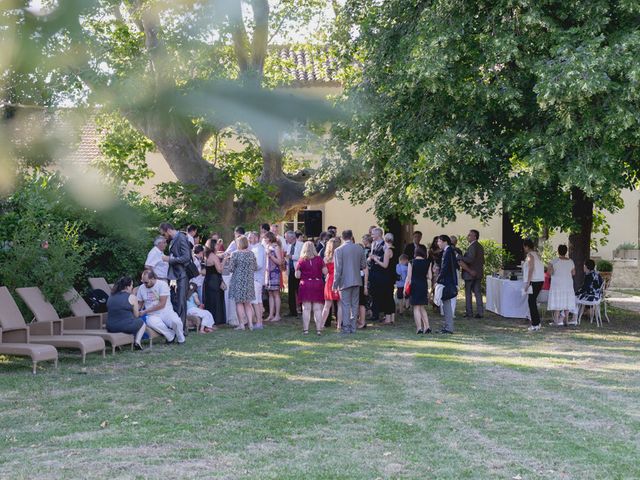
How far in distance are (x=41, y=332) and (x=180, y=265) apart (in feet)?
10.2

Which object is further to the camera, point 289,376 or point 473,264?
point 473,264

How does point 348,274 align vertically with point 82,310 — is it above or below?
above

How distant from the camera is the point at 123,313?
12984 mm

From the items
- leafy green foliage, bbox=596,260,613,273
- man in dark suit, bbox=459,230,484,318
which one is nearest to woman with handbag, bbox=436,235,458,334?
man in dark suit, bbox=459,230,484,318

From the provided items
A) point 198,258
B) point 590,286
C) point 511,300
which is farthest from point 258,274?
point 590,286

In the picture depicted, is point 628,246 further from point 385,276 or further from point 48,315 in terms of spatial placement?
point 48,315

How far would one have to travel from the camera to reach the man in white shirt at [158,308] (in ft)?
45.0

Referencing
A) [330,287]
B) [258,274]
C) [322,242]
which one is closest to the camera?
[330,287]

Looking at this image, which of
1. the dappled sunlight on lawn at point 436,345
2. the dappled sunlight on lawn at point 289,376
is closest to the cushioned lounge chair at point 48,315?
the dappled sunlight on lawn at point 289,376

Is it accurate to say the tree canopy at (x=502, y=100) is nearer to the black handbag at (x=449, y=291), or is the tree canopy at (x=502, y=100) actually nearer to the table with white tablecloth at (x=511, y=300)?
the table with white tablecloth at (x=511, y=300)

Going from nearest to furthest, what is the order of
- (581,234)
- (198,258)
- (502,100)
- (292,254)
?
(502,100) → (198,258) → (292,254) → (581,234)

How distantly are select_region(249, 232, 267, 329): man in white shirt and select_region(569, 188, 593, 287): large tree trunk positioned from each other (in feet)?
23.9

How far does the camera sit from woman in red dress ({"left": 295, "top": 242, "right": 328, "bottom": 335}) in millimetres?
15602

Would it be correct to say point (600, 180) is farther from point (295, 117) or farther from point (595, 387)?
point (295, 117)
